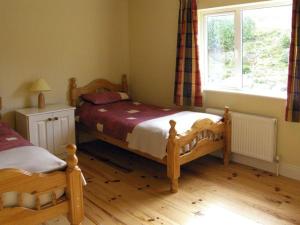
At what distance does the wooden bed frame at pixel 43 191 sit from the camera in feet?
6.35

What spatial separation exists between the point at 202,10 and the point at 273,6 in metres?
0.88

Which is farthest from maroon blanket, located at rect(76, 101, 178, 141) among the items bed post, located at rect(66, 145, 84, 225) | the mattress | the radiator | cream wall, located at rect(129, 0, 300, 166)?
bed post, located at rect(66, 145, 84, 225)

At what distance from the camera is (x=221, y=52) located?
4020mm

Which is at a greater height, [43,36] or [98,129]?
[43,36]

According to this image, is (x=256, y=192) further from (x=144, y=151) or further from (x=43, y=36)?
(x=43, y=36)

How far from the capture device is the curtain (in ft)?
10.0

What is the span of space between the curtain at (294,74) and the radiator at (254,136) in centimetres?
26

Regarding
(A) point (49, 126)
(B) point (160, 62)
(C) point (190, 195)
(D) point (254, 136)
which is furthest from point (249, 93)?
(A) point (49, 126)

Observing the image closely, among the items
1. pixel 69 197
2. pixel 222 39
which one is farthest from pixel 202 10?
pixel 69 197

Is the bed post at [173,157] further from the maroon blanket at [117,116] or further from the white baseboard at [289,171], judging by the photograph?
the white baseboard at [289,171]

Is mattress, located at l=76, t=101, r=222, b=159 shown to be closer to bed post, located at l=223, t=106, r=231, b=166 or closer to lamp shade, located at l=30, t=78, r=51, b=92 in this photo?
bed post, located at l=223, t=106, r=231, b=166

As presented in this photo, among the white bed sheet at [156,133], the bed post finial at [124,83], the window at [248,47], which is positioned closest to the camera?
the white bed sheet at [156,133]

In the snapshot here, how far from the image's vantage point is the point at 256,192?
10.2 feet

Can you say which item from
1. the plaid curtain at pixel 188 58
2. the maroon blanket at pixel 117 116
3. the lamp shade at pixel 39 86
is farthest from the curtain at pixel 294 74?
the lamp shade at pixel 39 86
